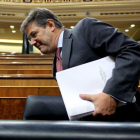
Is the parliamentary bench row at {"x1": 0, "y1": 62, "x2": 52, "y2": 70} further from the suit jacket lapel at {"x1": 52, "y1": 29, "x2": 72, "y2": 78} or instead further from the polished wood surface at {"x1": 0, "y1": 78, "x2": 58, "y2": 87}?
the suit jacket lapel at {"x1": 52, "y1": 29, "x2": 72, "y2": 78}

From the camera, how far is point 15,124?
10 centimetres

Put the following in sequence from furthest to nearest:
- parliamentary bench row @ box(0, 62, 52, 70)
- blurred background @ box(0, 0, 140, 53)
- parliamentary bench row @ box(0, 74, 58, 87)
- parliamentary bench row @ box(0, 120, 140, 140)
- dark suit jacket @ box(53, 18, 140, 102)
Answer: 1. blurred background @ box(0, 0, 140, 53)
2. parliamentary bench row @ box(0, 62, 52, 70)
3. parliamentary bench row @ box(0, 74, 58, 87)
4. dark suit jacket @ box(53, 18, 140, 102)
5. parliamentary bench row @ box(0, 120, 140, 140)

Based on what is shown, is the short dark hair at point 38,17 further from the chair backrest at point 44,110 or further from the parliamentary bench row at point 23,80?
the parliamentary bench row at point 23,80

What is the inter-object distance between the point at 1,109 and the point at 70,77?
1.05ft

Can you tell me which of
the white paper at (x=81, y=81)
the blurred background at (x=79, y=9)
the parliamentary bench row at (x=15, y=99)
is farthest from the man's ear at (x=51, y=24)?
the blurred background at (x=79, y=9)

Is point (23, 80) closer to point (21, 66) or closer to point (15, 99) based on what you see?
point (15, 99)

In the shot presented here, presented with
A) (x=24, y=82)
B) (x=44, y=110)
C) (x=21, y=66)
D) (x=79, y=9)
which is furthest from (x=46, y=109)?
(x=79, y=9)

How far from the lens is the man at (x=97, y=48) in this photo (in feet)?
0.63

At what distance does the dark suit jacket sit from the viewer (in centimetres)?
19

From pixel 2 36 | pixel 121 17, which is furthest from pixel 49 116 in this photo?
pixel 2 36

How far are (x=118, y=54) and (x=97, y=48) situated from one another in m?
0.03

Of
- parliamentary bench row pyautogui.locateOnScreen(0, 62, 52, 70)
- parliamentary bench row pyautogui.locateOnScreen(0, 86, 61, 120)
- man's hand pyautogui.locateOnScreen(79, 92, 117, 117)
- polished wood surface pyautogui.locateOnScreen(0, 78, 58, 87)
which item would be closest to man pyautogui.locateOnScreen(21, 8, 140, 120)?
man's hand pyautogui.locateOnScreen(79, 92, 117, 117)

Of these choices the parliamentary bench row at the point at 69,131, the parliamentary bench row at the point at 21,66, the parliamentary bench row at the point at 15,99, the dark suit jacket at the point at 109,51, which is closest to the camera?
the parliamentary bench row at the point at 69,131

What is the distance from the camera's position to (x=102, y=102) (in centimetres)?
18
